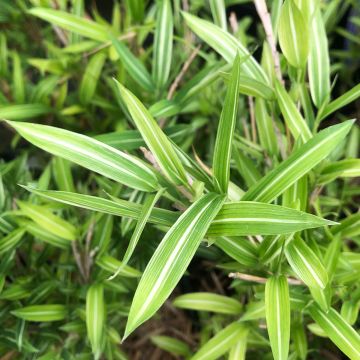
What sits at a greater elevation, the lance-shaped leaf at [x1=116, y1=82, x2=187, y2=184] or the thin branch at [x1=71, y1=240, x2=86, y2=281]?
the lance-shaped leaf at [x1=116, y1=82, x2=187, y2=184]

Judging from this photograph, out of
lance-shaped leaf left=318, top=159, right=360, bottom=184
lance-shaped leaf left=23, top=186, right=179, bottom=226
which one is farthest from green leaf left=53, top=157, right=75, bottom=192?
lance-shaped leaf left=318, top=159, right=360, bottom=184

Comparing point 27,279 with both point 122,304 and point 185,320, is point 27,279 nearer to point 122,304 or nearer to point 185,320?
point 122,304

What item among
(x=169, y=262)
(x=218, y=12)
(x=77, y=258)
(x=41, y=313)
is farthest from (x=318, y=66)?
(x=41, y=313)

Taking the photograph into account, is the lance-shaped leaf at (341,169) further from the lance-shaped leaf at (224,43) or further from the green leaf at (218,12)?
the green leaf at (218,12)

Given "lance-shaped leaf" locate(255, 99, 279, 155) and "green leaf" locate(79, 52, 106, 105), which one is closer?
"lance-shaped leaf" locate(255, 99, 279, 155)

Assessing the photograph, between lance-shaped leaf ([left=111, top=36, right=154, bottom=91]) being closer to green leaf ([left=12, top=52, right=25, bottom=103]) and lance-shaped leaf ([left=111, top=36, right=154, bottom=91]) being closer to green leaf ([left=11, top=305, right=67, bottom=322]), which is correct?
green leaf ([left=12, top=52, right=25, bottom=103])

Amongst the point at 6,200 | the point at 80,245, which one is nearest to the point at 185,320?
the point at 80,245
